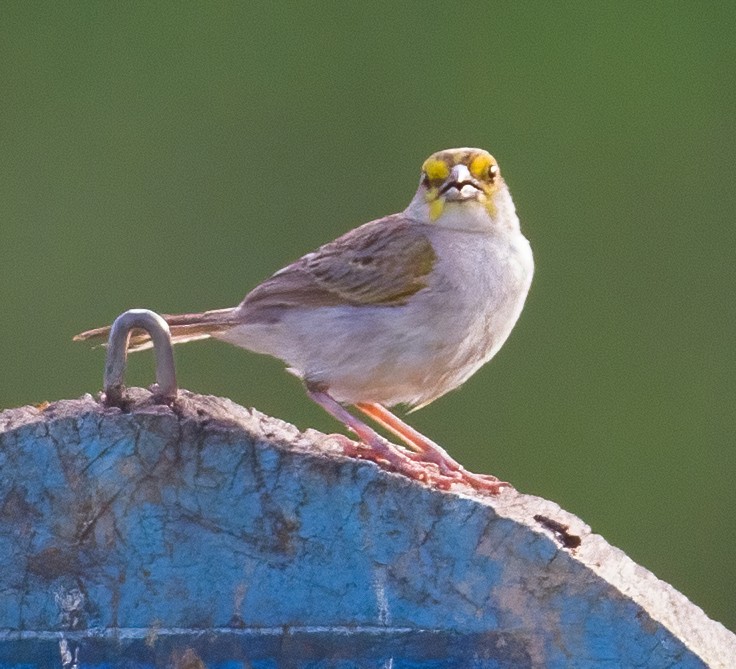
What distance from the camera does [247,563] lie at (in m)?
1.87

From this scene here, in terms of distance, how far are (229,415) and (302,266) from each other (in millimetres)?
1232

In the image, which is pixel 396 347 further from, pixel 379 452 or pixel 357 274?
pixel 379 452

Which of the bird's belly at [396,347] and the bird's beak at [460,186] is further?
the bird's beak at [460,186]

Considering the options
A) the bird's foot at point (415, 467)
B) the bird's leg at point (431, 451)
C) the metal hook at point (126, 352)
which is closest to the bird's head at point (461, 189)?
the bird's leg at point (431, 451)

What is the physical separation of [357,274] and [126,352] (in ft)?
3.88

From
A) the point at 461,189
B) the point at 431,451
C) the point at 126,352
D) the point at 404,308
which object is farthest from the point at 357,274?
the point at 126,352

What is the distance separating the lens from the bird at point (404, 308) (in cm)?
284

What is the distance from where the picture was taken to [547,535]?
75.2 inches

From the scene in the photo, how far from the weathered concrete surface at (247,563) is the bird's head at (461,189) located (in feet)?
4.34

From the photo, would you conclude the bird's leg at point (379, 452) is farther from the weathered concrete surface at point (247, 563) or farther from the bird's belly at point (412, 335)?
the weathered concrete surface at point (247, 563)

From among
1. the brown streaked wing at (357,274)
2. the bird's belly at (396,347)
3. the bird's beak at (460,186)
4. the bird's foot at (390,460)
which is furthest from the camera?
the bird's beak at (460,186)

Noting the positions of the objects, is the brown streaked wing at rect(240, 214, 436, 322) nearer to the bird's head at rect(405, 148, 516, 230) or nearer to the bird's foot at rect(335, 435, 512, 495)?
the bird's head at rect(405, 148, 516, 230)

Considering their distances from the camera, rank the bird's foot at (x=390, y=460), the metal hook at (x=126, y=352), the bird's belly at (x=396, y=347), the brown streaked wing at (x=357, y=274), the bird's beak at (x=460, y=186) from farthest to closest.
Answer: the bird's beak at (x=460, y=186), the brown streaked wing at (x=357, y=274), the bird's belly at (x=396, y=347), the bird's foot at (x=390, y=460), the metal hook at (x=126, y=352)

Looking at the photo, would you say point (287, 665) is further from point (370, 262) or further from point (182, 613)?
point (370, 262)
